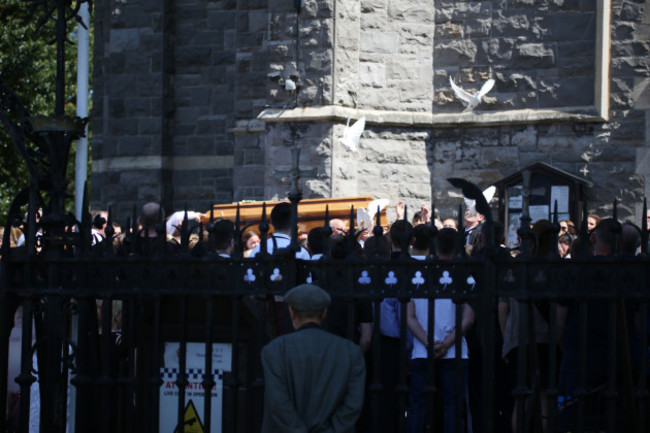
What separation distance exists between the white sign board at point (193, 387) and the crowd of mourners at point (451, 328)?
1.94ft

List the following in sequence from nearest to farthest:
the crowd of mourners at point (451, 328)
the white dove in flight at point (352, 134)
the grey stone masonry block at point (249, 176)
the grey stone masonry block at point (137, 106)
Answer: the crowd of mourners at point (451, 328)
the white dove in flight at point (352, 134)
the grey stone masonry block at point (249, 176)
the grey stone masonry block at point (137, 106)

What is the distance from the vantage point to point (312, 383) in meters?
5.04

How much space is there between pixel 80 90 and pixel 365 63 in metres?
4.54

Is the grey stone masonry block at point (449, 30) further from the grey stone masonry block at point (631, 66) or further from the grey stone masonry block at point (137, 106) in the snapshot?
the grey stone masonry block at point (137, 106)

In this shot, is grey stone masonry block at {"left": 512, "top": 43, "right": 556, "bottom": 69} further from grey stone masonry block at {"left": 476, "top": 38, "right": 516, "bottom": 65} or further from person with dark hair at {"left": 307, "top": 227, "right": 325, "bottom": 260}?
person with dark hair at {"left": 307, "top": 227, "right": 325, "bottom": 260}

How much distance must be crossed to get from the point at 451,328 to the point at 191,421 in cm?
186

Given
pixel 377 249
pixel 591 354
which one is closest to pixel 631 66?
pixel 591 354

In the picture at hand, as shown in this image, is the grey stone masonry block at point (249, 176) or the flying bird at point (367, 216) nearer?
the flying bird at point (367, 216)

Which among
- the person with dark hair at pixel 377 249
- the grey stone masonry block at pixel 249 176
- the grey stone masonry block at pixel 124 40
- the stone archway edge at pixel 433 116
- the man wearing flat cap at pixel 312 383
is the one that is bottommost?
the man wearing flat cap at pixel 312 383

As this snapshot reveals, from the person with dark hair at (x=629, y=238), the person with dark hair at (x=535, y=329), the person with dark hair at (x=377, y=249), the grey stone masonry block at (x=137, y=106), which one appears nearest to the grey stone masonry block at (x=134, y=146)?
the grey stone masonry block at (x=137, y=106)

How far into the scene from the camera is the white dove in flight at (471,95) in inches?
605

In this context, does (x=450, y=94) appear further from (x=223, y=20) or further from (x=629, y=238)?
(x=629, y=238)

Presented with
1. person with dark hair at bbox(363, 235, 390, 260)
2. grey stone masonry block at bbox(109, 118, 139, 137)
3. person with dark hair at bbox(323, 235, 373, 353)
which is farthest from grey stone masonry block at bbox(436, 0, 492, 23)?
person with dark hair at bbox(363, 235, 390, 260)

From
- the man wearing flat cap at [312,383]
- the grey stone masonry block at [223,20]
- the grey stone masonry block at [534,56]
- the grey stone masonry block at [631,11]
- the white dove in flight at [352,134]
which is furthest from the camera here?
the grey stone masonry block at [223,20]
